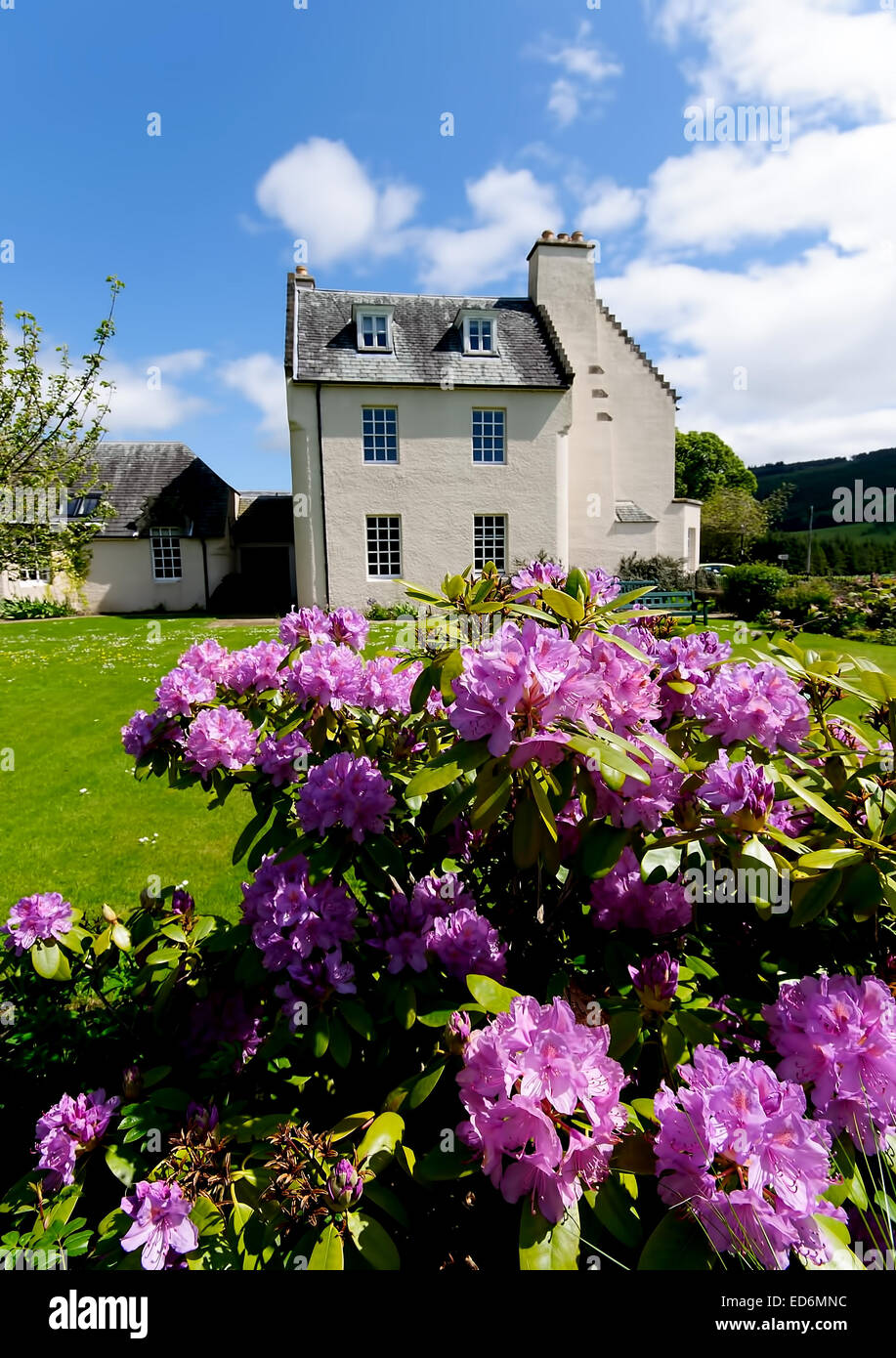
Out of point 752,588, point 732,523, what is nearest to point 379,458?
point 752,588

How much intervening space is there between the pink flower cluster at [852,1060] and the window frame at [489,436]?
21816 mm

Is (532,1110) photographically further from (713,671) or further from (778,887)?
(713,671)

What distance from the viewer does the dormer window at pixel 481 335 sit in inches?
847

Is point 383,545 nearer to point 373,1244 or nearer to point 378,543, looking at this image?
point 378,543

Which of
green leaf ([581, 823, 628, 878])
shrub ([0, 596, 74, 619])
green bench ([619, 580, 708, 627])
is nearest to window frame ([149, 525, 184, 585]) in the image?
shrub ([0, 596, 74, 619])

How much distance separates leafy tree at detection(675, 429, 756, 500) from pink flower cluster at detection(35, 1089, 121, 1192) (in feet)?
204

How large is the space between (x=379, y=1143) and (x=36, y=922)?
1.38m

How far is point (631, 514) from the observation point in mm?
24188

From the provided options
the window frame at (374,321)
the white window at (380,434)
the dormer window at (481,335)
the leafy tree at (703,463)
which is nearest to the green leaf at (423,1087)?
the white window at (380,434)

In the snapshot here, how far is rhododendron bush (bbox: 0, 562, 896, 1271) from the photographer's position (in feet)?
4.09

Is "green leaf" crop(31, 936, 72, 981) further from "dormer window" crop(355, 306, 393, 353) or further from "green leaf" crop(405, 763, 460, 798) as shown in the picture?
"dormer window" crop(355, 306, 393, 353)

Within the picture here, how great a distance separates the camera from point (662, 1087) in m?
1.34

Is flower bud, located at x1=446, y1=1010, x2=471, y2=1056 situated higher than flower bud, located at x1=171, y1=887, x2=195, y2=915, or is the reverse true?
flower bud, located at x1=446, y1=1010, x2=471, y2=1056
